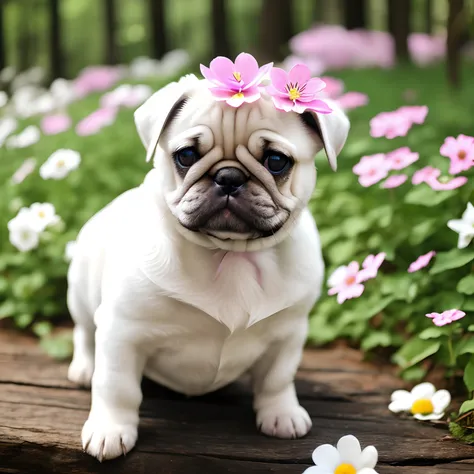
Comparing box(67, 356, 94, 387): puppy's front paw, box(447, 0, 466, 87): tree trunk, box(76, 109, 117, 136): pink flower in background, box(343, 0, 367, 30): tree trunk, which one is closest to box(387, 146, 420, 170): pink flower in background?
box(67, 356, 94, 387): puppy's front paw

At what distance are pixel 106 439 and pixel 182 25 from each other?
20.2 m

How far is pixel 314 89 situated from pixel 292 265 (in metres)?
0.54

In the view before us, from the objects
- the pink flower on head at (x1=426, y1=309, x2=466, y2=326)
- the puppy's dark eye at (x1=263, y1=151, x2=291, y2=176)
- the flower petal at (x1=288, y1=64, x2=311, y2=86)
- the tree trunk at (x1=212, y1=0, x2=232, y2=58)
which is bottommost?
A: the tree trunk at (x1=212, y1=0, x2=232, y2=58)

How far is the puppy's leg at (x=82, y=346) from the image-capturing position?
2.73 meters

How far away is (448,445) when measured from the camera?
227cm

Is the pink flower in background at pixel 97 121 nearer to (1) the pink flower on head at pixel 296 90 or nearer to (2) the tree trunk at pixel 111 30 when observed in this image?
(1) the pink flower on head at pixel 296 90

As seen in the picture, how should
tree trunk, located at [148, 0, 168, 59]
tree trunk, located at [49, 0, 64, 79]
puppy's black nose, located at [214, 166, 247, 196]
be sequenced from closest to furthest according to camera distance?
puppy's black nose, located at [214, 166, 247, 196] < tree trunk, located at [148, 0, 168, 59] < tree trunk, located at [49, 0, 64, 79]

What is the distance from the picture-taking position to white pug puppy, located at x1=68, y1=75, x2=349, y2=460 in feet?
6.43

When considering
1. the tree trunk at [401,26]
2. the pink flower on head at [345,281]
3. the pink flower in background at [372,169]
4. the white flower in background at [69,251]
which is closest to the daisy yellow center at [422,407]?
the pink flower on head at [345,281]

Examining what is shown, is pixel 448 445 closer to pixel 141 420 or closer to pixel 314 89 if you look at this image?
pixel 141 420

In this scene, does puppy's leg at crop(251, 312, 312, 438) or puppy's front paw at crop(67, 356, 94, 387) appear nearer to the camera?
puppy's leg at crop(251, 312, 312, 438)

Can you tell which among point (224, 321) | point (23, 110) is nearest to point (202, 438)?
point (224, 321)

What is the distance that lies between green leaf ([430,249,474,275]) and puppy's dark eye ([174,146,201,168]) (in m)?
1.07

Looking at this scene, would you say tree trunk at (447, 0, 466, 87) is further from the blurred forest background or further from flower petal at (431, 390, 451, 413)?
flower petal at (431, 390, 451, 413)
